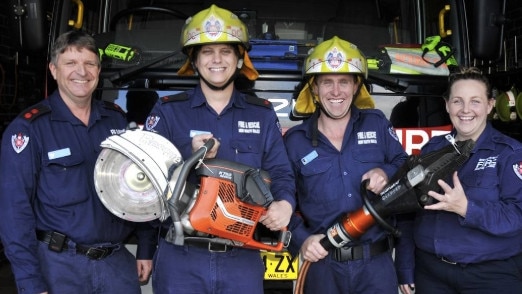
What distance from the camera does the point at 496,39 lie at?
3.12 meters

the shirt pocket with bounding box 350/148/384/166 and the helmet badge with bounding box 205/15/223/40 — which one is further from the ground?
the helmet badge with bounding box 205/15/223/40

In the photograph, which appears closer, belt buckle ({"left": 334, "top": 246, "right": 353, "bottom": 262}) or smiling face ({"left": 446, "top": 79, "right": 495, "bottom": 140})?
smiling face ({"left": 446, "top": 79, "right": 495, "bottom": 140})

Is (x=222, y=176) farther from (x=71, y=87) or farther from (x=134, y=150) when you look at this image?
(x=71, y=87)

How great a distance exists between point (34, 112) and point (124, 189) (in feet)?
1.80

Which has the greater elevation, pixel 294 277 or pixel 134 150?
pixel 134 150

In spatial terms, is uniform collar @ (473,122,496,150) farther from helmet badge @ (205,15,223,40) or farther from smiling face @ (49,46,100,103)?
smiling face @ (49,46,100,103)

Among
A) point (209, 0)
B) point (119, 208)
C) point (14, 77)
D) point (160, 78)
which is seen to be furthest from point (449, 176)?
point (14, 77)

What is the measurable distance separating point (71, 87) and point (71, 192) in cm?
44

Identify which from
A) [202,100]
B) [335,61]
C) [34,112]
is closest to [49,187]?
[34,112]

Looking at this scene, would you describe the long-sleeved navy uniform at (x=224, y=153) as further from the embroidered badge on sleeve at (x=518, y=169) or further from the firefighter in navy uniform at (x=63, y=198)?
the embroidered badge on sleeve at (x=518, y=169)

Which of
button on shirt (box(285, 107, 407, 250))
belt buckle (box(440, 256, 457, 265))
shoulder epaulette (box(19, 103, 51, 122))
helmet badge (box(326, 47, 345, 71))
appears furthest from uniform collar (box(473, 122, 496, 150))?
shoulder epaulette (box(19, 103, 51, 122))

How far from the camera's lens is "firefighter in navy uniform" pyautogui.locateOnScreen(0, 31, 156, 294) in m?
2.37

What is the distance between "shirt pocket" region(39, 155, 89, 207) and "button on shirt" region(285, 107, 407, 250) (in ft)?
2.99

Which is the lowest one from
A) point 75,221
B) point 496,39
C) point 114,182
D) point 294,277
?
point 294,277
